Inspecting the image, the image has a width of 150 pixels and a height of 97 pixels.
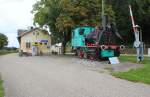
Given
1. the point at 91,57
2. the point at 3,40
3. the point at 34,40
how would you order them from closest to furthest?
the point at 91,57 < the point at 34,40 < the point at 3,40

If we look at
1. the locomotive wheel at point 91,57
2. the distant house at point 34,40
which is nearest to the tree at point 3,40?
the distant house at point 34,40

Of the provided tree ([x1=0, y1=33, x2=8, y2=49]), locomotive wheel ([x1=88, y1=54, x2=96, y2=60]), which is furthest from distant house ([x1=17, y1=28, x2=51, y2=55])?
locomotive wheel ([x1=88, y1=54, x2=96, y2=60])

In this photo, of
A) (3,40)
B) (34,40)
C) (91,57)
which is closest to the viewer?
(91,57)

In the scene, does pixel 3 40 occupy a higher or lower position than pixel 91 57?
higher

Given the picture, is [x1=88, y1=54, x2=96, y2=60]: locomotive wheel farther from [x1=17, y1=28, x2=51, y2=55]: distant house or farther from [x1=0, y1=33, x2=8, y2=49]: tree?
[x1=0, y1=33, x2=8, y2=49]: tree

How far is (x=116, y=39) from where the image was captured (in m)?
35.1

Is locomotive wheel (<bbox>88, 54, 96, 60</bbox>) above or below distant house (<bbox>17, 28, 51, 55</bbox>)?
below

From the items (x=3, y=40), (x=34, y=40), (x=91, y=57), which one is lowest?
(x=91, y=57)

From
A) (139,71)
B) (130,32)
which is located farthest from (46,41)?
(139,71)

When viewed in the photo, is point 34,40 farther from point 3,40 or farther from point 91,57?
point 91,57

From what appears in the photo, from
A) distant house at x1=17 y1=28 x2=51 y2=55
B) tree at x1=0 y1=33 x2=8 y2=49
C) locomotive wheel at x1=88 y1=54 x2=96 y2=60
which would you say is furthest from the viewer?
tree at x1=0 y1=33 x2=8 y2=49

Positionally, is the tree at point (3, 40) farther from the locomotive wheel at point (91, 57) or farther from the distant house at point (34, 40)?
the locomotive wheel at point (91, 57)

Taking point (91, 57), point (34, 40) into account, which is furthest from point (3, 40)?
point (91, 57)

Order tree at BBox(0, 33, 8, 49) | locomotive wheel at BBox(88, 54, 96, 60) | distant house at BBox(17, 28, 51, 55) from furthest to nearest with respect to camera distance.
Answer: tree at BBox(0, 33, 8, 49), distant house at BBox(17, 28, 51, 55), locomotive wheel at BBox(88, 54, 96, 60)
